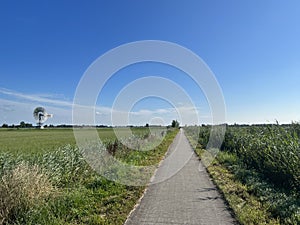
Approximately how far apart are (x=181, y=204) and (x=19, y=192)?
343 centimetres

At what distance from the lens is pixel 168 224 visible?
4594mm

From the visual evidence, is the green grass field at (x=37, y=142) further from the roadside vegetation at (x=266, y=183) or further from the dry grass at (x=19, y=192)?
the roadside vegetation at (x=266, y=183)

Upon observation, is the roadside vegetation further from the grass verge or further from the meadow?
the meadow

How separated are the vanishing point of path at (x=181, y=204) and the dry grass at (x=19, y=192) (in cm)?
200

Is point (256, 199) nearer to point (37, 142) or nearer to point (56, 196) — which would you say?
point (56, 196)

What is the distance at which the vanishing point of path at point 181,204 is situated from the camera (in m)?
4.85

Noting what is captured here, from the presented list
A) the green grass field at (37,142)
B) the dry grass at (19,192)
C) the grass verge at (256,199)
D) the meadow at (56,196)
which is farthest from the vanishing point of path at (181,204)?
the green grass field at (37,142)

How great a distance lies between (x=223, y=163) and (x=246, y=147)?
1.32 meters

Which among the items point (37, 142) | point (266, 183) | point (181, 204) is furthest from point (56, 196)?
point (37, 142)

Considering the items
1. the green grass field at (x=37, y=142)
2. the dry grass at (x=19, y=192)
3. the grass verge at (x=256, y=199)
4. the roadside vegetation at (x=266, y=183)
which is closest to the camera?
the dry grass at (x=19, y=192)

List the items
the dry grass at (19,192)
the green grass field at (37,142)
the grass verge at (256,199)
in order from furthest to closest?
1. the green grass field at (37,142)
2. the grass verge at (256,199)
3. the dry grass at (19,192)

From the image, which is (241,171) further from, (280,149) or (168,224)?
(168,224)

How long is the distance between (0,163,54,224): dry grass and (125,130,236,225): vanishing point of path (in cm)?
200

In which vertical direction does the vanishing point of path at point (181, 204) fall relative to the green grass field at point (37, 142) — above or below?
below
